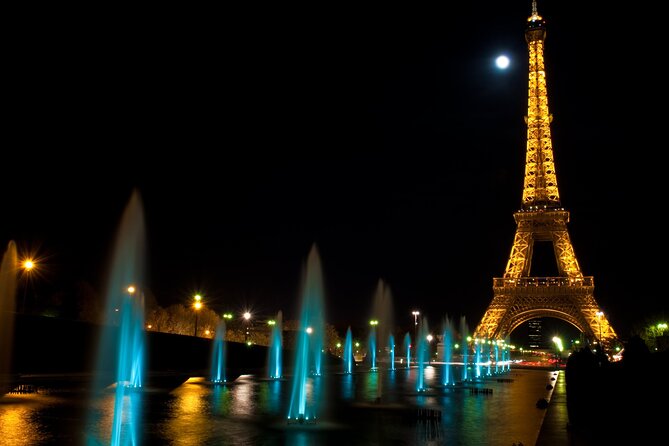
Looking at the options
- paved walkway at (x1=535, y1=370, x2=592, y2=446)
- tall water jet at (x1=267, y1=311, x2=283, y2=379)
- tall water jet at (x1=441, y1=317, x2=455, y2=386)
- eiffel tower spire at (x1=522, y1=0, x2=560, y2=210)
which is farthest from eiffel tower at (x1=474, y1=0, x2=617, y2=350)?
paved walkway at (x1=535, y1=370, x2=592, y2=446)

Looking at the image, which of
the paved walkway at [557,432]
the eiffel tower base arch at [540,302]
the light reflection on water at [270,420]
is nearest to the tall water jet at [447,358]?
the eiffel tower base arch at [540,302]

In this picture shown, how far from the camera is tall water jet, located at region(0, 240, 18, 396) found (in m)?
22.3

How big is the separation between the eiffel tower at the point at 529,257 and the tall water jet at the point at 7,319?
4011cm

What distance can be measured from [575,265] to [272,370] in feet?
119

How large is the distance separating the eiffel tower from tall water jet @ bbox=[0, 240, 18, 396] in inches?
1579

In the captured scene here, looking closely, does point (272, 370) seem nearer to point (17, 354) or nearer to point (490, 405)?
point (17, 354)

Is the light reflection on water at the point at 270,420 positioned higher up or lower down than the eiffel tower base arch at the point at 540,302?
lower down

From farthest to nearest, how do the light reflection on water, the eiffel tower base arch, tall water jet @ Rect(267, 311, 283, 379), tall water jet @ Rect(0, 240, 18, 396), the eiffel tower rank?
the eiffel tower → the eiffel tower base arch → tall water jet @ Rect(267, 311, 283, 379) → tall water jet @ Rect(0, 240, 18, 396) → the light reflection on water

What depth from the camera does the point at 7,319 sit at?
24.9 metres

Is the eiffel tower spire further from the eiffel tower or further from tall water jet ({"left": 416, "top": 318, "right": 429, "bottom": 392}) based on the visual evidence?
tall water jet ({"left": 416, "top": 318, "right": 429, "bottom": 392})

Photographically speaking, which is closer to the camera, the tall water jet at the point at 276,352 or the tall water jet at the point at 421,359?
the tall water jet at the point at 421,359

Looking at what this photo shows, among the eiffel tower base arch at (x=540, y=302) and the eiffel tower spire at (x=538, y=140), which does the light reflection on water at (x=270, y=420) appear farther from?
the eiffel tower spire at (x=538, y=140)

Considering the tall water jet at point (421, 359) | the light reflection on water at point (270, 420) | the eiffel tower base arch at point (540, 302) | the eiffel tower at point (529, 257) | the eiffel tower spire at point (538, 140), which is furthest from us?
the eiffel tower spire at point (538, 140)

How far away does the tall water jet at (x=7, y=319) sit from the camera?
22.3 meters
